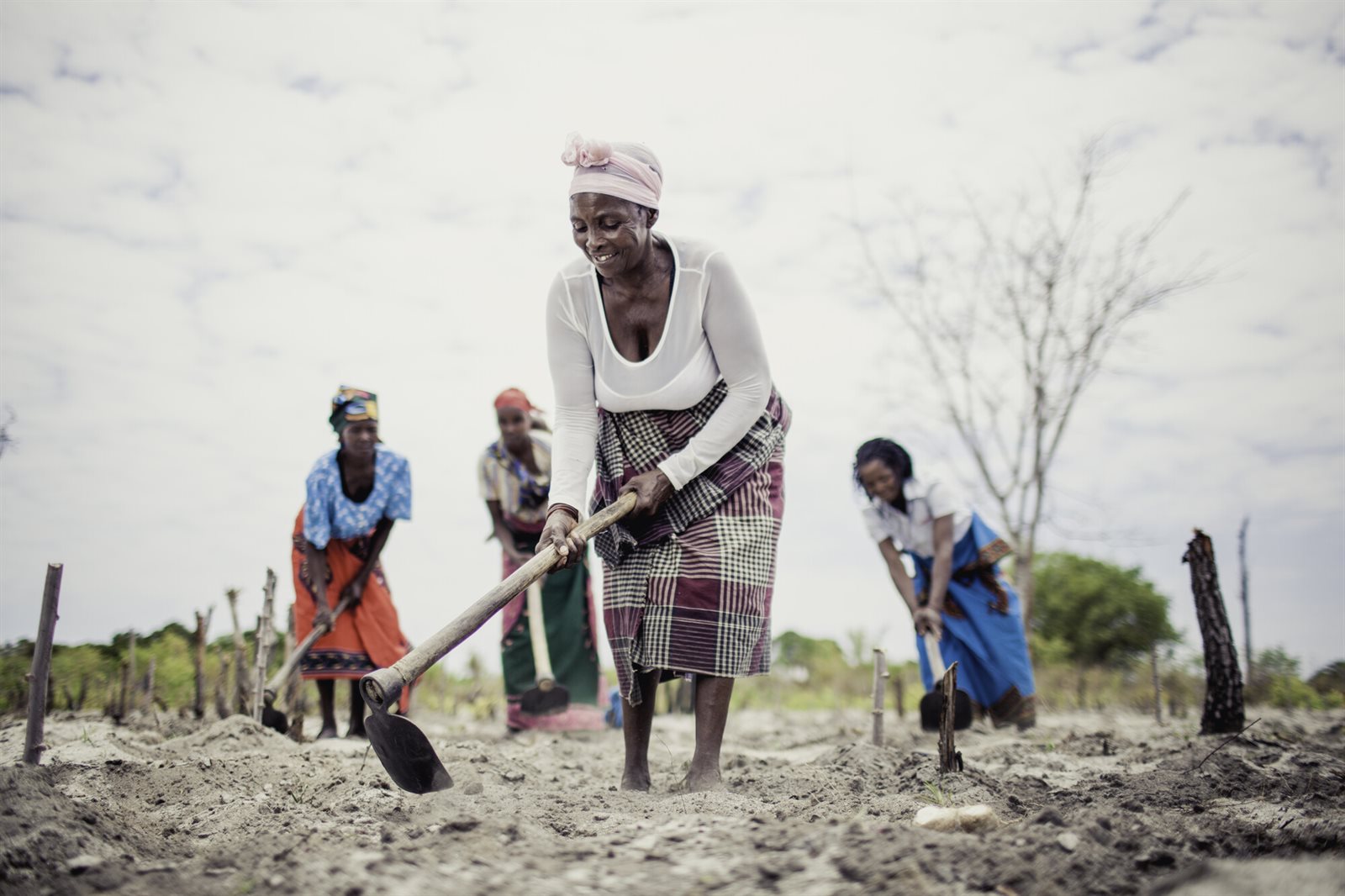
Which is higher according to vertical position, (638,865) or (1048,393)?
(1048,393)

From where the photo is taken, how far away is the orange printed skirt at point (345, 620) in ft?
17.3

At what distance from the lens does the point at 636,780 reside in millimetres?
3129

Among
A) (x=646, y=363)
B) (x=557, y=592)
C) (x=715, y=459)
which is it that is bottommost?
(x=557, y=592)

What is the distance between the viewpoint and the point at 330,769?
3410 mm

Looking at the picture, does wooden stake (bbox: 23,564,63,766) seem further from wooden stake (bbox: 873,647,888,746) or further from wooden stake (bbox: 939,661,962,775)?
wooden stake (bbox: 873,647,888,746)

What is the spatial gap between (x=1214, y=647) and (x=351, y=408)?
4.38m

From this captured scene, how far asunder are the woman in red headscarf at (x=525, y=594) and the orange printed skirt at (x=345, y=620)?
0.74 metres

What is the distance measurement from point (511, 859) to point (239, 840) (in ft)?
3.05

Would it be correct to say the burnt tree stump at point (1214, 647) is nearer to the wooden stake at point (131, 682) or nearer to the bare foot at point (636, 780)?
the bare foot at point (636, 780)

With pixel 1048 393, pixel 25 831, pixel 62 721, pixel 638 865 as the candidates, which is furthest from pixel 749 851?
pixel 1048 393

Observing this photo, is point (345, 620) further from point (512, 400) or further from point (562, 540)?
point (562, 540)

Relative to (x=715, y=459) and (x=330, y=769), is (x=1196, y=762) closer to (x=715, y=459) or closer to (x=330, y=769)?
(x=715, y=459)

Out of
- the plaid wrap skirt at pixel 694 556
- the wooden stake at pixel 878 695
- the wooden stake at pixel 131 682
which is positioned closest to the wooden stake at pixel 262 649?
the wooden stake at pixel 131 682

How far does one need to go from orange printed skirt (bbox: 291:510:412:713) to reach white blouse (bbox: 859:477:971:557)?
8.75 ft
